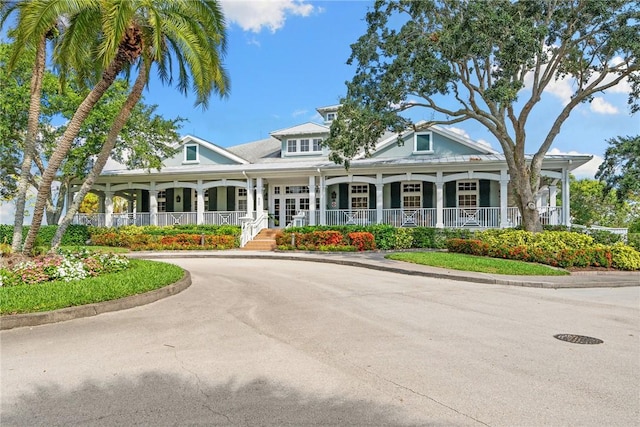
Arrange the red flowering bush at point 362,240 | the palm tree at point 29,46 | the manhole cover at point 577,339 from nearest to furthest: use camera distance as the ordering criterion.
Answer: the manhole cover at point 577,339, the palm tree at point 29,46, the red flowering bush at point 362,240

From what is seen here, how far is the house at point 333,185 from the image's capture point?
21.0 metres

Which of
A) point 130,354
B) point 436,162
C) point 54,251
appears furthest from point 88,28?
point 436,162

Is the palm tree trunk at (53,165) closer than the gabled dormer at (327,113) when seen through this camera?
Yes

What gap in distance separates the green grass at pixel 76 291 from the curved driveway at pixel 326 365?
483 millimetres

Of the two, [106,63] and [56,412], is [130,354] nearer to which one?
[56,412]

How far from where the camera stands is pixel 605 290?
34.0 ft

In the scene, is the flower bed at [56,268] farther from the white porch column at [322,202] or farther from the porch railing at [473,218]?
the porch railing at [473,218]

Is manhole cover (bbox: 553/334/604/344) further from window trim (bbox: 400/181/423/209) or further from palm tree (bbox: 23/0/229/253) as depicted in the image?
window trim (bbox: 400/181/423/209)

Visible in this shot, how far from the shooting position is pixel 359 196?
2445cm

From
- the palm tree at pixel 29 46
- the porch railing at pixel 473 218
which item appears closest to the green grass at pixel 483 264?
the porch railing at pixel 473 218

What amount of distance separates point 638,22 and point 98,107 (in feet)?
76.2

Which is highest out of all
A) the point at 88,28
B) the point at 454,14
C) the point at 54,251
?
the point at 454,14

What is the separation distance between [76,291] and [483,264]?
1106cm

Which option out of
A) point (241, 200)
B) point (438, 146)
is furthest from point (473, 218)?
point (241, 200)
